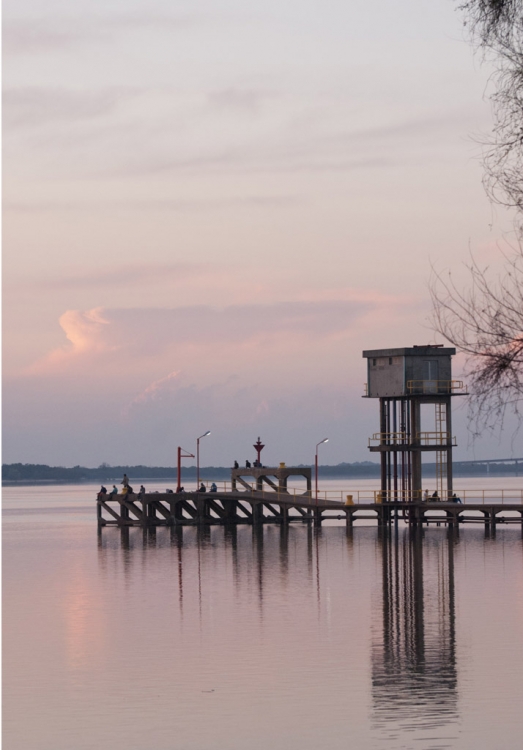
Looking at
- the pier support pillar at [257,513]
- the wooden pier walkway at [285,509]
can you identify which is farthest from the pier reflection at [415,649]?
the pier support pillar at [257,513]

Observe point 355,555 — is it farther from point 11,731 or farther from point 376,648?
point 11,731

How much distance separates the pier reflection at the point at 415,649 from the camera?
77.5 feet

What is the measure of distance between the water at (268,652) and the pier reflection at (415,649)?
0.25 feet

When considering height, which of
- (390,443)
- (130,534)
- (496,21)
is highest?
(496,21)

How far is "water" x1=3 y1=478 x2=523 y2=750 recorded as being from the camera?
74.8ft

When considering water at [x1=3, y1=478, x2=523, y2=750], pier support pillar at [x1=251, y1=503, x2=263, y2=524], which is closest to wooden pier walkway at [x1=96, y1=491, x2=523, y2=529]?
pier support pillar at [x1=251, y1=503, x2=263, y2=524]

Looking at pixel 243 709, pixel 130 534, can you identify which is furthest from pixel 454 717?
pixel 130 534

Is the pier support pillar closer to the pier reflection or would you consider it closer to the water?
the water

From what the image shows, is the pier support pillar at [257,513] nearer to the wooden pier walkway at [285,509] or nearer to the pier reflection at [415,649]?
the wooden pier walkway at [285,509]

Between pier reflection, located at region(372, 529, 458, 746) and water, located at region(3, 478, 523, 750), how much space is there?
0.25 ft

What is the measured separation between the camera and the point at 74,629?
37.9 m

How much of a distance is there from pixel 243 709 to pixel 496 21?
48.1ft

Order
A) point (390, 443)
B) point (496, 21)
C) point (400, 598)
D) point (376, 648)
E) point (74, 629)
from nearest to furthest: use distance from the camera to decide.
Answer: point (496, 21) < point (376, 648) < point (74, 629) < point (400, 598) < point (390, 443)

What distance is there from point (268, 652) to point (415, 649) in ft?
12.6
